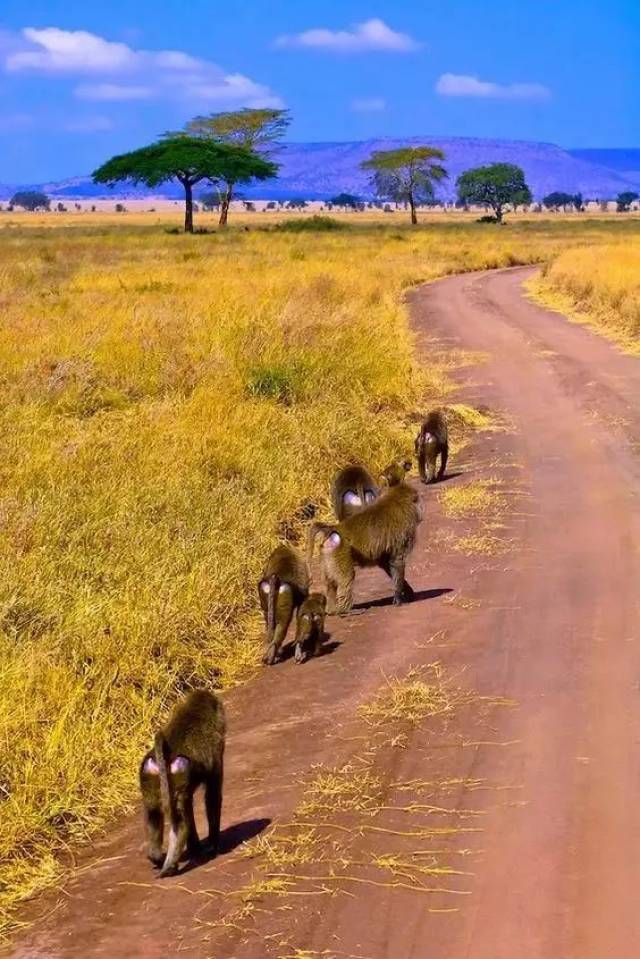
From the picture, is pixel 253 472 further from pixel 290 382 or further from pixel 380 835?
pixel 380 835

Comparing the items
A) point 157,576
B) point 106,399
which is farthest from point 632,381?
point 157,576

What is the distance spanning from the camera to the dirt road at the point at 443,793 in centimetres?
393

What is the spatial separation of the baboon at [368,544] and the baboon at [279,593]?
33cm

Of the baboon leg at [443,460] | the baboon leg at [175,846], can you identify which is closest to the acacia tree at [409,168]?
the baboon leg at [443,460]

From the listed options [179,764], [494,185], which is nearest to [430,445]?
[179,764]

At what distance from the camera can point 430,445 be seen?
1059cm

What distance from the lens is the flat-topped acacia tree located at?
6197 centimetres

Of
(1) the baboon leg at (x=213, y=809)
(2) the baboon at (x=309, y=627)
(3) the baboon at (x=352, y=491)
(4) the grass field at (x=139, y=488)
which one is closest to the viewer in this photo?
(1) the baboon leg at (x=213, y=809)

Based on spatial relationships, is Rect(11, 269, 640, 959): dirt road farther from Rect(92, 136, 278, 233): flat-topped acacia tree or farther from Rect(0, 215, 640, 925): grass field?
Rect(92, 136, 278, 233): flat-topped acacia tree

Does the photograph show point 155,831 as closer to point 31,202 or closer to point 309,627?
point 309,627

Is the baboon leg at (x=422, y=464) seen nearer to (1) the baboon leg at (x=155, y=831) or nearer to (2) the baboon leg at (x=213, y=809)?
(2) the baboon leg at (x=213, y=809)

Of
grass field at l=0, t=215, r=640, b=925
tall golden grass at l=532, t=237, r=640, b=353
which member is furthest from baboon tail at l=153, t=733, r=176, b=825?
tall golden grass at l=532, t=237, r=640, b=353

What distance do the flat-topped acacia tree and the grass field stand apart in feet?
140

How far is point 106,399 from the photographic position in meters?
12.4
